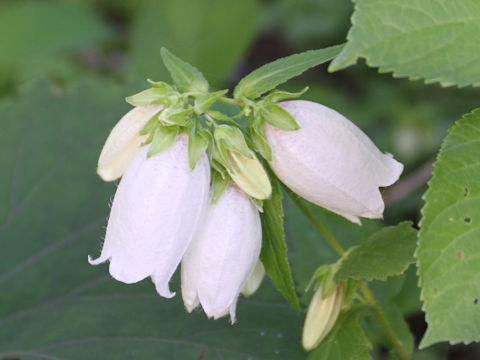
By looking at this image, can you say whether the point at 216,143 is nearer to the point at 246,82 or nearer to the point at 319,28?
the point at 246,82

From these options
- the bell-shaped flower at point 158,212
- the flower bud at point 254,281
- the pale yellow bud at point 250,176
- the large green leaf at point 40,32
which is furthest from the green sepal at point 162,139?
the large green leaf at point 40,32

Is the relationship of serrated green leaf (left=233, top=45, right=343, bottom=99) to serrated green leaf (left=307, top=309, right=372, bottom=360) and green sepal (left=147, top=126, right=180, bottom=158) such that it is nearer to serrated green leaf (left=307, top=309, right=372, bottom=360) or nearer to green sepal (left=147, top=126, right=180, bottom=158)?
green sepal (left=147, top=126, right=180, bottom=158)

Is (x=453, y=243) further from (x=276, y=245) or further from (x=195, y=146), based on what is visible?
(x=195, y=146)

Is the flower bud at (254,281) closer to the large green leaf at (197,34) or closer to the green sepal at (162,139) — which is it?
the green sepal at (162,139)

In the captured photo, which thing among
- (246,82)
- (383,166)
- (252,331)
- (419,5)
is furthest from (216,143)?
(252,331)

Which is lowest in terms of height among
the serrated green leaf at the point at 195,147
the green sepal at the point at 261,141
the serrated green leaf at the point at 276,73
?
the green sepal at the point at 261,141

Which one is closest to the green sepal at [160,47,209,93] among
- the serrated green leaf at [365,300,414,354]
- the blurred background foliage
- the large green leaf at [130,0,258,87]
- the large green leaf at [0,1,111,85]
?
the blurred background foliage
